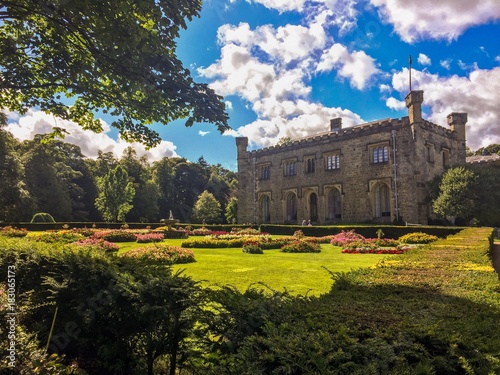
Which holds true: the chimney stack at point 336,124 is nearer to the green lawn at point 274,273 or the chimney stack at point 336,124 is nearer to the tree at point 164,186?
the tree at point 164,186

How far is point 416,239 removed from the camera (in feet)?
61.0

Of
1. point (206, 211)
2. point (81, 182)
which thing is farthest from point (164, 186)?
point (206, 211)

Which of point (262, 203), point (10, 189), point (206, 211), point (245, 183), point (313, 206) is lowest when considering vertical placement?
point (206, 211)

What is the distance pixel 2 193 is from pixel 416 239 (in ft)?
125

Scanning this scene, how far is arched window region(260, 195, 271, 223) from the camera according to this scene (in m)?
42.4

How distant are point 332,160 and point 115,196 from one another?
2718 cm

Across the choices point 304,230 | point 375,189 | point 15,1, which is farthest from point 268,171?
point 15,1

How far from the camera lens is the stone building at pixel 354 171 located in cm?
→ 3064

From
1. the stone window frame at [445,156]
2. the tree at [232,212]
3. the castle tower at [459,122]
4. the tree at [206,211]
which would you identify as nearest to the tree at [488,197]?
the stone window frame at [445,156]

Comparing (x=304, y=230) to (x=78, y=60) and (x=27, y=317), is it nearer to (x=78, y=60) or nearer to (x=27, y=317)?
(x=78, y=60)

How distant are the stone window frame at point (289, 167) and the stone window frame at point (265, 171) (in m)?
2.14

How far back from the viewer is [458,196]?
2770 centimetres

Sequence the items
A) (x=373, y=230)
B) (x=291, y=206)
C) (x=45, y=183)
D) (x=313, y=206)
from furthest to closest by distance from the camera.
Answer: (x=45, y=183) < (x=291, y=206) < (x=313, y=206) < (x=373, y=230)

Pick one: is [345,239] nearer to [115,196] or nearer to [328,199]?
[328,199]
